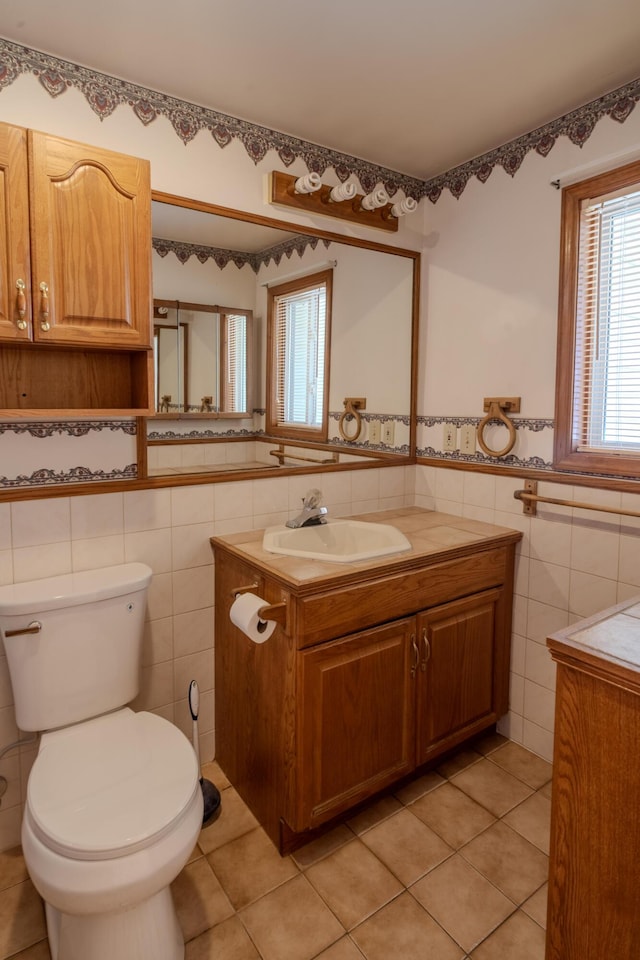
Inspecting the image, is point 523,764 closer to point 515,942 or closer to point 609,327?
point 515,942

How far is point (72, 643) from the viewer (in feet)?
5.15

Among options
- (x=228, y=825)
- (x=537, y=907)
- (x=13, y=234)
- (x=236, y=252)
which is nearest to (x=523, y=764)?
(x=537, y=907)

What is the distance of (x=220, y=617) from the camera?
2014mm

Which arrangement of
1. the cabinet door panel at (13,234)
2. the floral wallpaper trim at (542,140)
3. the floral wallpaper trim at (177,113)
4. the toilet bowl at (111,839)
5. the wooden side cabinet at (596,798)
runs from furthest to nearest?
the floral wallpaper trim at (542,140) → the floral wallpaper trim at (177,113) → the cabinet door panel at (13,234) → the toilet bowl at (111,839) → the wooden side cabinet at (596,798)

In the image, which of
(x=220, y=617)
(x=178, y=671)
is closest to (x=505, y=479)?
(x=220, y=617)

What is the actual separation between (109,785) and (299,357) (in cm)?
158

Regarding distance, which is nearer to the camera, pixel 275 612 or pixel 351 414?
pixel 275 612

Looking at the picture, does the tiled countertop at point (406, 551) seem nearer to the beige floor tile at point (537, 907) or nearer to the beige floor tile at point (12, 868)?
the beige floor tile at point (537, 907)

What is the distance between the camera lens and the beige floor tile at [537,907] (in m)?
1.51

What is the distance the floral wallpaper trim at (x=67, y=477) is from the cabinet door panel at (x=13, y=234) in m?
0.45

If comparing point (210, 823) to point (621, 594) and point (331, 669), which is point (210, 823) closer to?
point (331, 669)

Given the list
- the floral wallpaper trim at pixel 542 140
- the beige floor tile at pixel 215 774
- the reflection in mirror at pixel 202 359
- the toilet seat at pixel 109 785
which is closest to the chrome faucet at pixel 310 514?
the reflection in mirror at pixel 202 359

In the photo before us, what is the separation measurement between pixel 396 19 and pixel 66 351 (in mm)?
1295

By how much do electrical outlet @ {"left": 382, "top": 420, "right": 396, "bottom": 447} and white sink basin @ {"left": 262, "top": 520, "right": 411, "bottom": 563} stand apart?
45 centimetres
